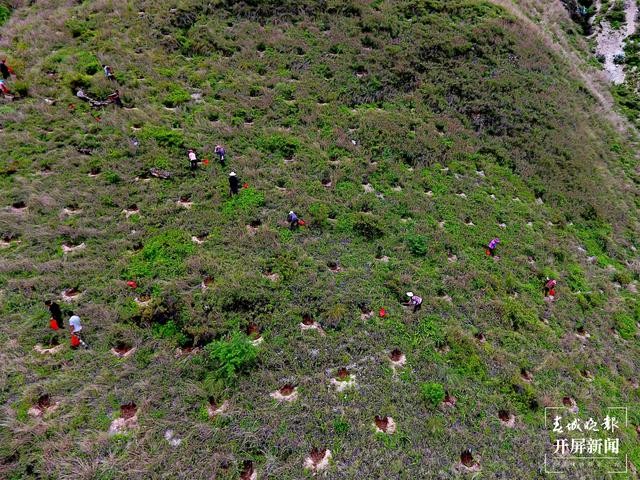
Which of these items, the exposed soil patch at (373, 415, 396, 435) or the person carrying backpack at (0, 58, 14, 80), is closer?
the exposed soil patch at (373, 415, 396, 435)

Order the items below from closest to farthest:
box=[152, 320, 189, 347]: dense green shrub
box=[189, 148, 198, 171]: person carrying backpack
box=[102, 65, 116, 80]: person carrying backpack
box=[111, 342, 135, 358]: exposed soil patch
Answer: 1. box=[111, 342, 135, 358]: exposed soil patch
2. box=[152, 320, 189, 347]: dense green shrub
3. box=[189, 148, 198, 171]: person carrying backpack
4. box=[102, 65, 116, 80]: person carrying backpack

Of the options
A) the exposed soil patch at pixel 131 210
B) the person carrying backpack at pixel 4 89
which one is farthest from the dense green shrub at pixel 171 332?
the person carrying backpack at pixel 4 89

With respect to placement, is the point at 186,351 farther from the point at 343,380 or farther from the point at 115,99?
the point at 115,99

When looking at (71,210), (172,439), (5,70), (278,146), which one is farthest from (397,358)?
(5,70)

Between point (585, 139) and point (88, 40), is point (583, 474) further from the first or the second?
point (88, 40)

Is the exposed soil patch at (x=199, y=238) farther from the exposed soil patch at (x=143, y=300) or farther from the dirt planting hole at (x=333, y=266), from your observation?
the dirt planting hole at (x=333, y=266)

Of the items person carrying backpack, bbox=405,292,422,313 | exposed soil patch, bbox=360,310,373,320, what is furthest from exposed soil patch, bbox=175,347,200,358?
person carrying backpack, bbox=405,292,422,313

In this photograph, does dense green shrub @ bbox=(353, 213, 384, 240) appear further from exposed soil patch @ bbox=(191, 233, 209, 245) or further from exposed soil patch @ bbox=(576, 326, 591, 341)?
exposed soil patch @ bbox=(576, 326, 591, 341)
